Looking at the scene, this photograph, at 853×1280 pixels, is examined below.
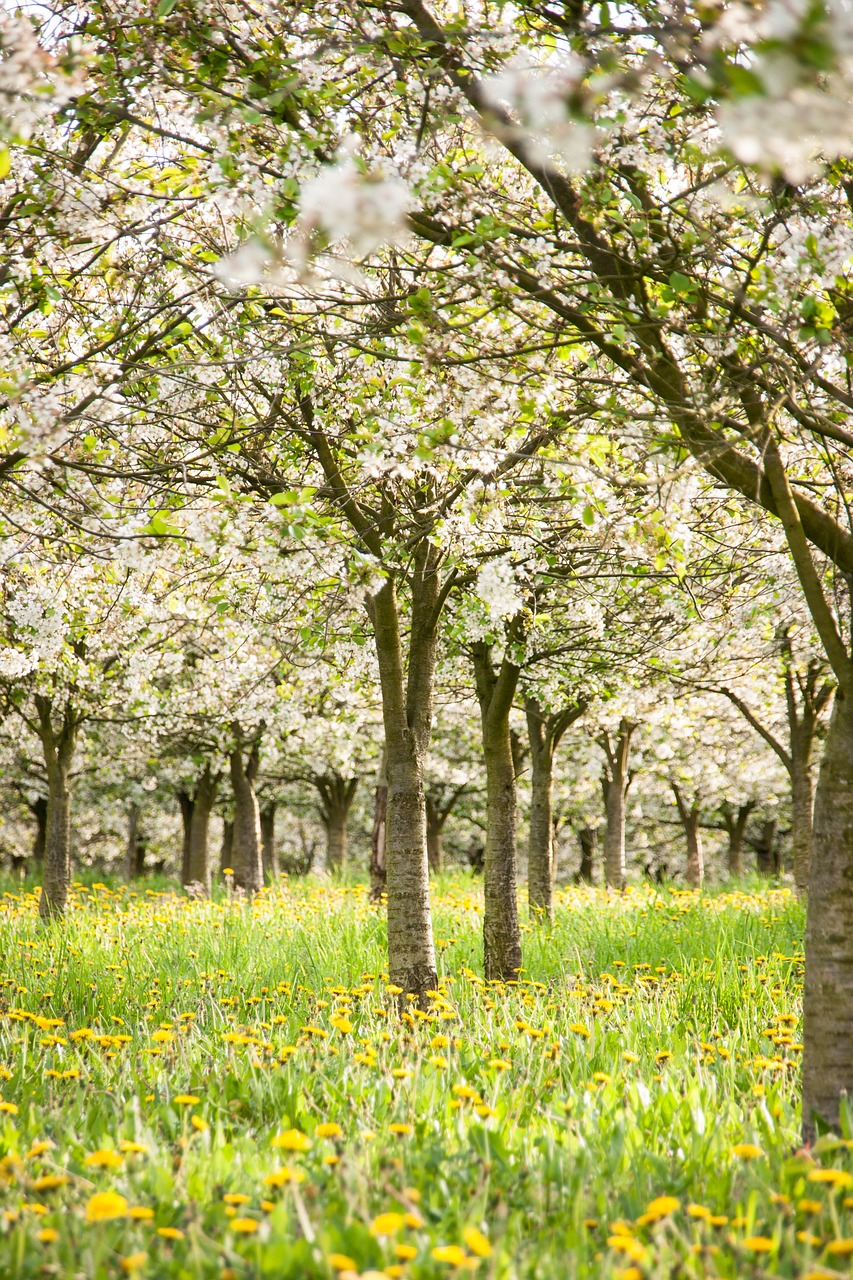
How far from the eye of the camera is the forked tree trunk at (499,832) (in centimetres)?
759

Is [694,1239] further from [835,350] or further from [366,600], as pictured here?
[366,600]

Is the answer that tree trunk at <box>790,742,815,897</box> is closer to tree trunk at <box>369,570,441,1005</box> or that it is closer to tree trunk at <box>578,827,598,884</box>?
tree trunk at <box>369,570,441,1005</box>

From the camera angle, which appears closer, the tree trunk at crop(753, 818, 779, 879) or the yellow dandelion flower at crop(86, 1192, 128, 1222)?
the yellow dandelion flower at crop(86, 1192, 128, 1222)

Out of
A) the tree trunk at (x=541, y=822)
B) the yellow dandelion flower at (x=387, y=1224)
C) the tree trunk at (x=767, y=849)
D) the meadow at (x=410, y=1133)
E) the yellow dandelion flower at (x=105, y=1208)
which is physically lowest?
the tree trunk at (x=767, y=849)

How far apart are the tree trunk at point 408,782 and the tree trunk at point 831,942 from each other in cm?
294

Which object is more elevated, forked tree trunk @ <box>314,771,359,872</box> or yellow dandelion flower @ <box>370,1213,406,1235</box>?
forked tree trunk @ <box>314,771,359,872</box>

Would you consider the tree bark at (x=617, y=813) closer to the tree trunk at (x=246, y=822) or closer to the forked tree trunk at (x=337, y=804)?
the tree trunk at (x=246, y=822)

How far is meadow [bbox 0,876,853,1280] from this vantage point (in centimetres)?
239

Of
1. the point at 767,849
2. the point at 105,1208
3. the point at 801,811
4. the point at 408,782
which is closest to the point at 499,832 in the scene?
the point at 408,782

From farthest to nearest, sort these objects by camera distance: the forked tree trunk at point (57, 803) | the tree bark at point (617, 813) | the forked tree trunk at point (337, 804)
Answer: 1. the forked tree trunk at point (337, 804)
2. the tree bark at point (617, 813)
3. the forked tree trunk at point (57, 803)

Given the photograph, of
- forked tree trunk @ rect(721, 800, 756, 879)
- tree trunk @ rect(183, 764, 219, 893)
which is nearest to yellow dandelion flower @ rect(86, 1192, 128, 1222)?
tree trunk @ rect(183, 764, 219, 893)

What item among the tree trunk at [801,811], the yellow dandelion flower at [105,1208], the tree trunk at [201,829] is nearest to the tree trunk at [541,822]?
the tree trunk at [801,811]

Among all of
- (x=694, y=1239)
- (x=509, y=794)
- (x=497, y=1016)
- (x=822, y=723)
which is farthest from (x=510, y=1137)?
(x=822, y=723)

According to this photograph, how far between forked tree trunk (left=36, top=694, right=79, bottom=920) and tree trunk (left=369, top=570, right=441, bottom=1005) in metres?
6.32
